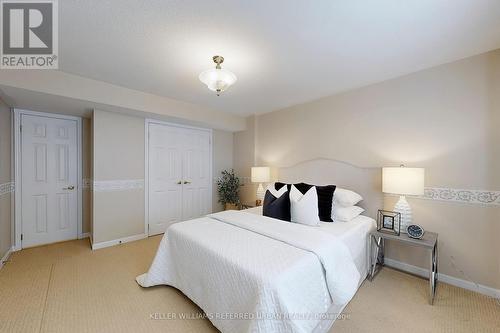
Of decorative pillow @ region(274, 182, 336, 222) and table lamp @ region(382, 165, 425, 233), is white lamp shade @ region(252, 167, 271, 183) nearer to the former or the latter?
decorative pillow @ region(274, 182, 336, 222)

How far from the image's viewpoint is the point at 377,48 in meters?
1.93

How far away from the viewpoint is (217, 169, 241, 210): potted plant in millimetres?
4371

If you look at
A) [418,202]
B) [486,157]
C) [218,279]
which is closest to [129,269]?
[218,279]

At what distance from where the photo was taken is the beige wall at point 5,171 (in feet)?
8.23

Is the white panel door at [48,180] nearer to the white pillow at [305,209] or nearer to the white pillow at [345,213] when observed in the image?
the white pillow at [305,209]

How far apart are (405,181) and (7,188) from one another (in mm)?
4729

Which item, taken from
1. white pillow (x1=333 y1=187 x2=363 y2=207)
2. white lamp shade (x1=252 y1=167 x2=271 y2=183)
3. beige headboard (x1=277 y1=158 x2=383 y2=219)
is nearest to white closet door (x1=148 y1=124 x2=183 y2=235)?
white lamp shade (x1=252 y1=167 x2=271 y2=183)

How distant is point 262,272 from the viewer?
129cm

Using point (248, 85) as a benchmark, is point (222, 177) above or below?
below

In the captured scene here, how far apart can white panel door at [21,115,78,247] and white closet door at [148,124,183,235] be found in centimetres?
116

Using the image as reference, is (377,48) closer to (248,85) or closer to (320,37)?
(320,37)

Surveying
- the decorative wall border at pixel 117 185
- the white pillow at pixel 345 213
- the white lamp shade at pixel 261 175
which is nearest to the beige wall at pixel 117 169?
the decorative wall border at pixel 117 185

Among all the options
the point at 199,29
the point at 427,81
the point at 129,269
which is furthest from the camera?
the point at 129,269

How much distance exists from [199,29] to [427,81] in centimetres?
244
